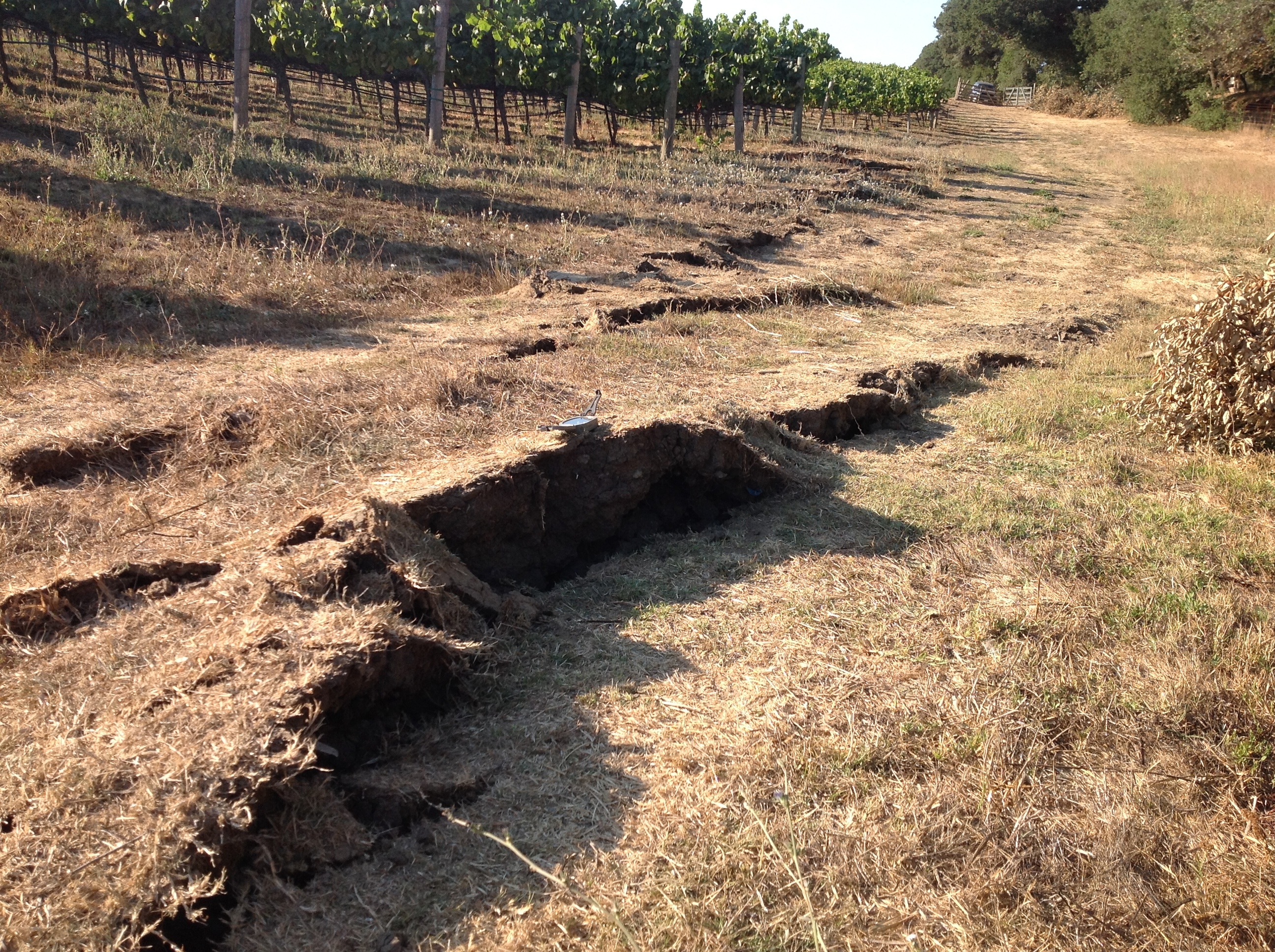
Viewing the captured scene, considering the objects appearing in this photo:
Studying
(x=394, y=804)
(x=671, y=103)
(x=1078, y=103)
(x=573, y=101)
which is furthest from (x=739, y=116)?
(x=1078, y=103)

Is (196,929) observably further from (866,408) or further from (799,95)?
(799,95)

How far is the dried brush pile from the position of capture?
18.4 ft

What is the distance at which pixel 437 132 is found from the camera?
15188mm

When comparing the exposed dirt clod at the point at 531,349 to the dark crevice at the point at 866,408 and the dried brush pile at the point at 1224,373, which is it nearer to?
the dark crevice at the point at 866,408

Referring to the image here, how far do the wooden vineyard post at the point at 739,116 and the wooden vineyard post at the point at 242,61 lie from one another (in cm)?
1044

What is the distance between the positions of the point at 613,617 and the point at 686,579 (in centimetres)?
49

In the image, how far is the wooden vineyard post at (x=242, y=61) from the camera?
12.1 m

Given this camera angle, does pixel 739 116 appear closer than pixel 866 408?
No

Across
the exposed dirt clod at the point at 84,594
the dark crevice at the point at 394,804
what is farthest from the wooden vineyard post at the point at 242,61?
the dark crevice at the point at 394,804

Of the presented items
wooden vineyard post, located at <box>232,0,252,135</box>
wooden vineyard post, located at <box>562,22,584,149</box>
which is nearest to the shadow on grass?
wooden vineyard post, located at <box>232,0,252,135</box>

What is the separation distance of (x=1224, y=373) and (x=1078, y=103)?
44.4 metres

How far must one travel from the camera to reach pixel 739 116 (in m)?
19.8

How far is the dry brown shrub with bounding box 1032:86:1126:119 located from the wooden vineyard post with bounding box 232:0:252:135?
39572 millimetres

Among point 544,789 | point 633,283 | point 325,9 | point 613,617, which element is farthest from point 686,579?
point 325,9
